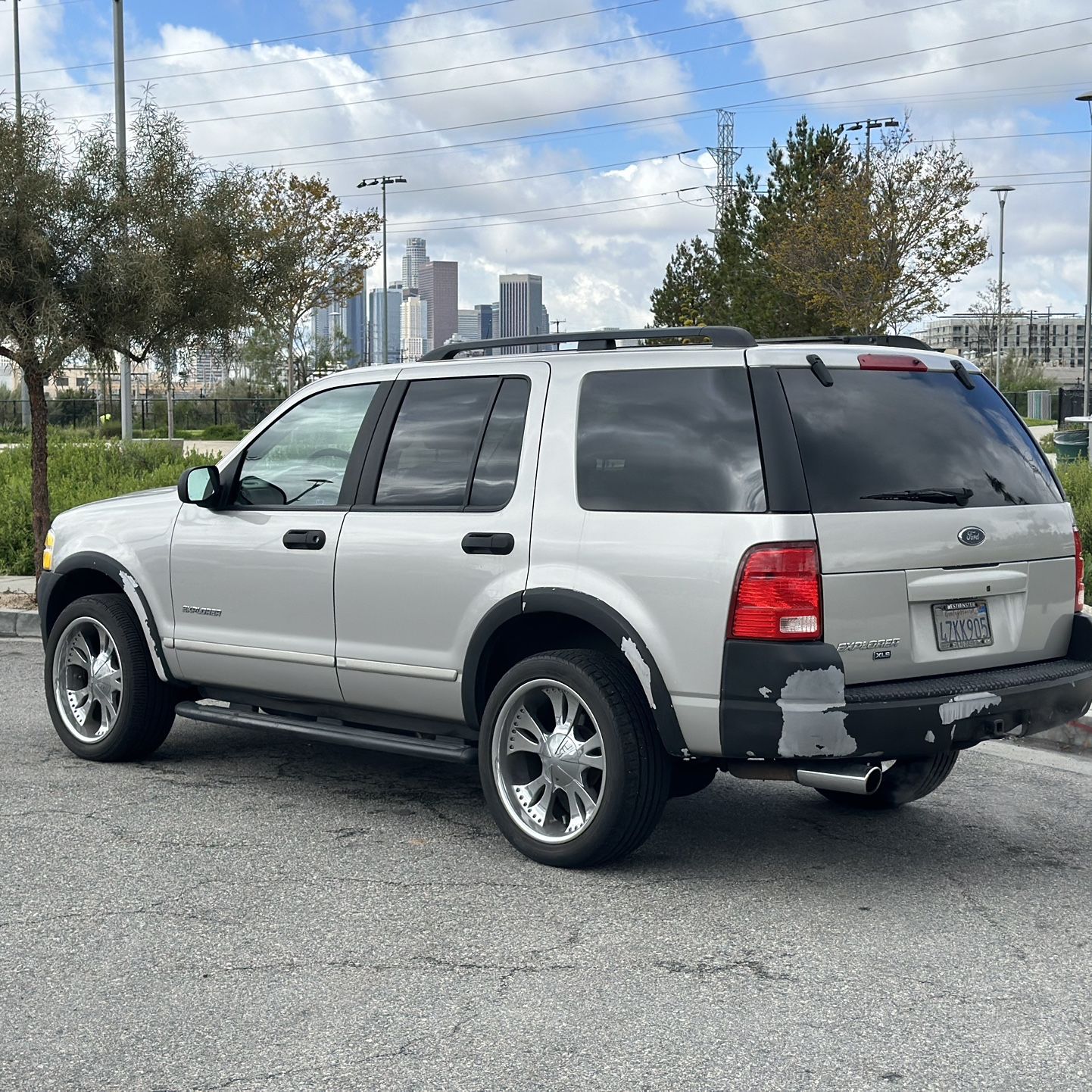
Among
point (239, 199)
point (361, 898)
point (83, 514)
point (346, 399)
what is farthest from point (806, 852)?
point (239, 199)

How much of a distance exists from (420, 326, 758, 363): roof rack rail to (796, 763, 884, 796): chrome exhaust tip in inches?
59.5

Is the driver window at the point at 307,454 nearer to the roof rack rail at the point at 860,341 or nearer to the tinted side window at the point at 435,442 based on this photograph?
the tinted side window at the point at 435,442

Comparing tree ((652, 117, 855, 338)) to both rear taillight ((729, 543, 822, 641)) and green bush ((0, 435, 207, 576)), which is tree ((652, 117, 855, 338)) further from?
rear taillight ((729, 543, 822, 641))

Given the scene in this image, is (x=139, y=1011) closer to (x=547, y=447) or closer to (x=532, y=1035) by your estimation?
(x=532, y=1035)

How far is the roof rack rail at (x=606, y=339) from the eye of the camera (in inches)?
216

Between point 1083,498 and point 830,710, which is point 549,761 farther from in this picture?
point 1083,498

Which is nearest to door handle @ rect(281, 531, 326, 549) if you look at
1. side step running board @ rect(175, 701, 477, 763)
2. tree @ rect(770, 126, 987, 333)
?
side step running board @ rect(175, 701, 477, 763)

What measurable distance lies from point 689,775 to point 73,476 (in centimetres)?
1567

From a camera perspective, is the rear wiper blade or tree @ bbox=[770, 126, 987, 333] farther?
tree @ bbox=[770, 126, 987, 333]

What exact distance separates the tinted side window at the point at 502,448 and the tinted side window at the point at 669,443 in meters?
0.30

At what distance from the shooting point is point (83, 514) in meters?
7.60

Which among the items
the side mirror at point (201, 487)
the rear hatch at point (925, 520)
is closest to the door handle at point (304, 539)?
the side mirror at point (201, 487)

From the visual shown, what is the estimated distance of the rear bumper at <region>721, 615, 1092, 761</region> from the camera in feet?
16.3

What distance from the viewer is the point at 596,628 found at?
5.57m
